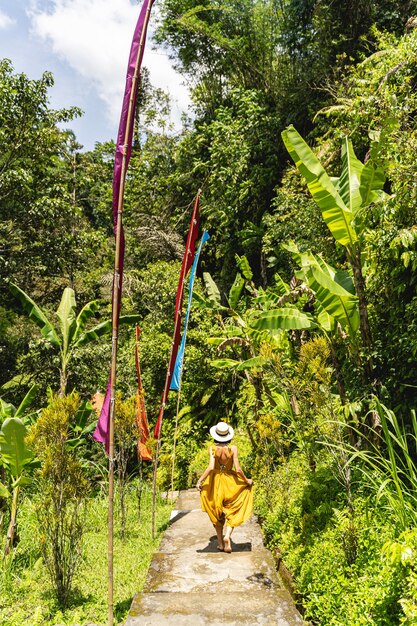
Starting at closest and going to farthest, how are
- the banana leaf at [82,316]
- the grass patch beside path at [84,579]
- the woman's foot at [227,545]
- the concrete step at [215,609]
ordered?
the concrete step at [215,609] → the grass patch beside path at [84,579] → the woman's foot at [227,545] → the banana leaf at [82,316]

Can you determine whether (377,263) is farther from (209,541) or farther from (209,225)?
(209,225)

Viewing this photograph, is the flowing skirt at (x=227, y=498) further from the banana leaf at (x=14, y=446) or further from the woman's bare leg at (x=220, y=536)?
the banana leaf at (x=14, y=446)

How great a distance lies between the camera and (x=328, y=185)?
4273 mm

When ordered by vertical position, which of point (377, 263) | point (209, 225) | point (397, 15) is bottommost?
point (377, 263)

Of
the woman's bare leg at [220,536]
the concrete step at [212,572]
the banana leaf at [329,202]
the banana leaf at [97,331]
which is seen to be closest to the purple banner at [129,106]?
the concrete step at [212,572]

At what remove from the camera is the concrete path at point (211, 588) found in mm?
2820

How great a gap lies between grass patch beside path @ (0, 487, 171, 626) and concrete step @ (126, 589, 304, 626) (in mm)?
636

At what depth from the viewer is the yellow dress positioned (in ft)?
15.4

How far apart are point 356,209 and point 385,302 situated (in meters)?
1.34

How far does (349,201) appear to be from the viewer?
448cm

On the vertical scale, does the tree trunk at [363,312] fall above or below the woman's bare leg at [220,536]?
above

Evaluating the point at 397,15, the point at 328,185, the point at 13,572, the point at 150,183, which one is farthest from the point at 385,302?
the point at 150,183

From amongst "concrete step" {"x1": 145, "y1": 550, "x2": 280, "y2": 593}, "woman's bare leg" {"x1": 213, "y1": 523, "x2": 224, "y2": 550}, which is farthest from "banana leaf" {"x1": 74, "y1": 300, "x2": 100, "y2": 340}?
"concrete step" {"x1": 145, "y1": 550, "x2": 280, "y2": 593}

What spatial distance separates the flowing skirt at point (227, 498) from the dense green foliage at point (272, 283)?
1.37 feet
